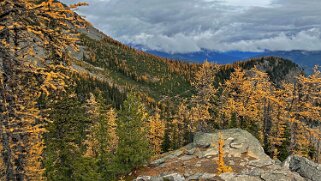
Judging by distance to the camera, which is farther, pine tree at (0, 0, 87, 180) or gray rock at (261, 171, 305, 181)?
gray rock at (261, 171, 305, 181)

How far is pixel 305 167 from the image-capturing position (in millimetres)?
23859

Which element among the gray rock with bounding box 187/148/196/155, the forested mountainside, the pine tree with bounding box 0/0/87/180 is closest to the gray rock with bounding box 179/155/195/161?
the gray rock with bounding box 187/148/196/155

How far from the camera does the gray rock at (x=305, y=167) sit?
22609 millimetres

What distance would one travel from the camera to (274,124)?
46.7 meters

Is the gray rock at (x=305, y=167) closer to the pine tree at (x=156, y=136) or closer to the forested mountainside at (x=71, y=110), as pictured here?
the forested mountainside at (x=71, y=110)

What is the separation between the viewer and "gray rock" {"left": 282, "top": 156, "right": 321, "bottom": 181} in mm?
22609

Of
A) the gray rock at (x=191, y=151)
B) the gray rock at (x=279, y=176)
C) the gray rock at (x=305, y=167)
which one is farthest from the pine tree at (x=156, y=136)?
the gray rock at (x=279, y=176)

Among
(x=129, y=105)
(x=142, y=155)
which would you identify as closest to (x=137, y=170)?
(x=142, y=155)

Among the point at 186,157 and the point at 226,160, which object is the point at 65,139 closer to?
the point at 186,157

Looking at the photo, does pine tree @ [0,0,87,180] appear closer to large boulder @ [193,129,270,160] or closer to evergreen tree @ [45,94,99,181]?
evergreen tree @ [45,94,99,181]

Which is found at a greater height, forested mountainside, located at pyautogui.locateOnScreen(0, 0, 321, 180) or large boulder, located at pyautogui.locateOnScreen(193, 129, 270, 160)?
forested mountainside, located at pyautogui.locateOnScreen(0, 0, 321, 180)

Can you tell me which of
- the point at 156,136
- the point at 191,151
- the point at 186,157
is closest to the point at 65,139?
the point at 186,157

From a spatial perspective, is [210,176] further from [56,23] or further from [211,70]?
[211,70]

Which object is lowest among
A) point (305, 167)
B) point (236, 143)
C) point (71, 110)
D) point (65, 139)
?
point (236, 143)
